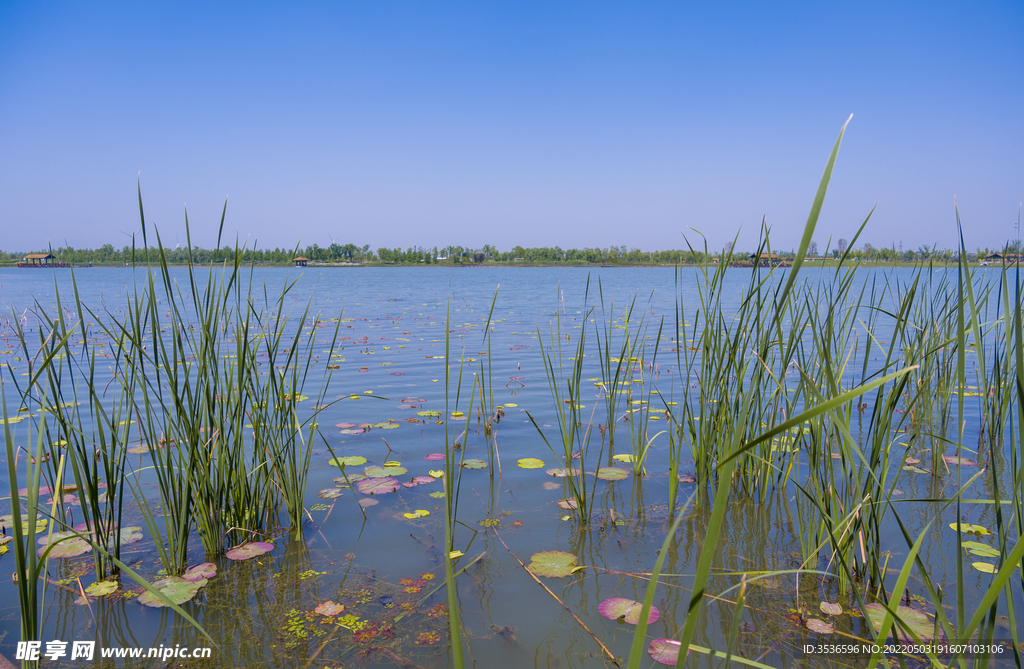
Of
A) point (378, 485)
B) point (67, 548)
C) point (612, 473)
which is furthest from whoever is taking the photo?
point (612, 473)

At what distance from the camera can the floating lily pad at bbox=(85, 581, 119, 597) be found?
177cm

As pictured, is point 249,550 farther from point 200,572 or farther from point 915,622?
point 915,622

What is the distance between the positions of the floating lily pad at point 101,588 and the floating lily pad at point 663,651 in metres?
1.80

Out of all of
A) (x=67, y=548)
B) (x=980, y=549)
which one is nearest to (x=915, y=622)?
(x=980, y=549)

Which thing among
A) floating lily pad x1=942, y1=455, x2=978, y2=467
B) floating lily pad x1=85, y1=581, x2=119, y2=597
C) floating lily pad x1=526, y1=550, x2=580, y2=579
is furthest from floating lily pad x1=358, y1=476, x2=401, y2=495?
floating lily pad x1=942, y1=455, x2=978, y2=467

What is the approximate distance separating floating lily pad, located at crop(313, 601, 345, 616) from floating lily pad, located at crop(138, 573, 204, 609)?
41 cm

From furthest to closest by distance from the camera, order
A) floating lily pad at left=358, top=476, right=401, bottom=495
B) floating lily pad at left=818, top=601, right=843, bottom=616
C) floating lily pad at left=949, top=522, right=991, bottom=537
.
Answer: floating lily pad at left=358, top=476, right=401, bottom=495 < floating lily pad at left=949, top=522, right=991, bottom=537 < floating lily pad at left=818, top=601, right=843, bottom=616

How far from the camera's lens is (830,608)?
1662mm

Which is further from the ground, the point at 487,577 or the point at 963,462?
the point at 963,462

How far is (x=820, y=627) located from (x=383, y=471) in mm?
2076

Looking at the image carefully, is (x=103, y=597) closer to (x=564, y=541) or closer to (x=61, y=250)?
(x=61, y=250)

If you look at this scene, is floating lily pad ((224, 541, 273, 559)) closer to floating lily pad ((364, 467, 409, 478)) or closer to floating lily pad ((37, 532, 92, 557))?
floating lily pad ((37, 532, 92, 557))

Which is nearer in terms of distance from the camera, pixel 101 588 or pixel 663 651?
pixel 663 651

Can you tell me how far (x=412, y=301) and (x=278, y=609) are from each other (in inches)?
543
